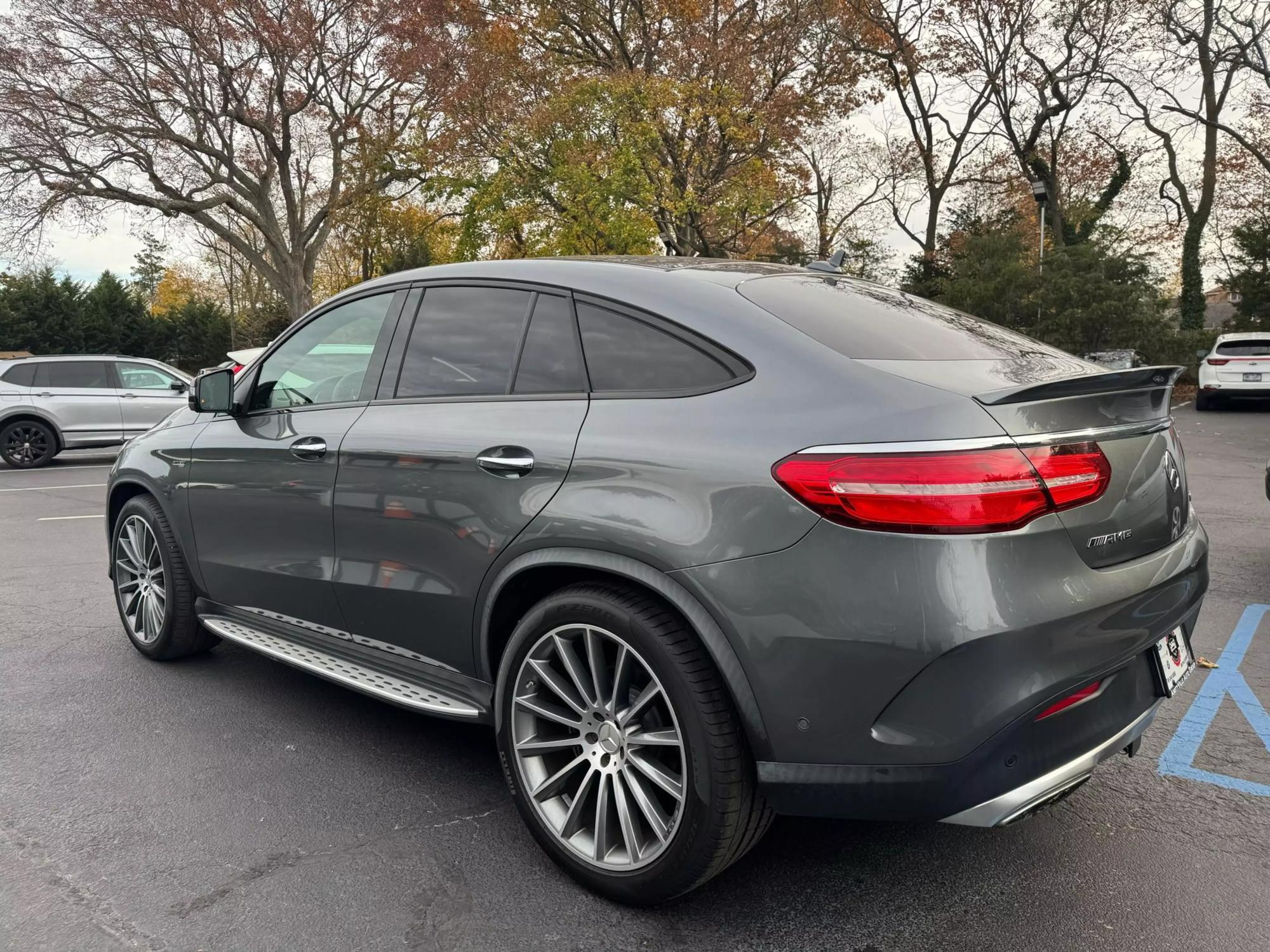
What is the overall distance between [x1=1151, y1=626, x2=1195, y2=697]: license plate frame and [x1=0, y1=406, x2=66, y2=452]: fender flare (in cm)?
1629

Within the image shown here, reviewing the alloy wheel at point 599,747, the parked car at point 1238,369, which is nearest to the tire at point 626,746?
the alloy wheel at point 599,747

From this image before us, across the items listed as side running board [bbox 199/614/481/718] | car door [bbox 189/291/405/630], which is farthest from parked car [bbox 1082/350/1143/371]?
car door [bbox 189/291/405/630]

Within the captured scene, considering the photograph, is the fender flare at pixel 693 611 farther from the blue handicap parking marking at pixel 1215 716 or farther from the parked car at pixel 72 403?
the parked car at pixel 72 403

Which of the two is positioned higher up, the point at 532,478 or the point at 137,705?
the point at 532,478

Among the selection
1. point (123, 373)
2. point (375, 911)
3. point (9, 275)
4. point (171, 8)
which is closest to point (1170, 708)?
point (375, 911)

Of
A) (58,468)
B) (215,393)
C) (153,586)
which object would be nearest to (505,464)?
(215,393)

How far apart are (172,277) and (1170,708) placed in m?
72.4

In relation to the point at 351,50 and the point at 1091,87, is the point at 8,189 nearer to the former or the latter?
the point at 351,50

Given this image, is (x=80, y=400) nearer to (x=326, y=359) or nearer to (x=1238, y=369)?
(x=326, y=359)

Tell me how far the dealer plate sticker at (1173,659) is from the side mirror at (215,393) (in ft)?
11.0

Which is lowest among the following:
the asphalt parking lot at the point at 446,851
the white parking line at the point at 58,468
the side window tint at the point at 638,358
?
the white parking line at the point at 58,468

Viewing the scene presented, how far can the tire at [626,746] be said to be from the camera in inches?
88.4

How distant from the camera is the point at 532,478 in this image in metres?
2.62

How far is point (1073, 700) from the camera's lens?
2145mm
